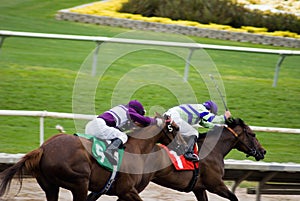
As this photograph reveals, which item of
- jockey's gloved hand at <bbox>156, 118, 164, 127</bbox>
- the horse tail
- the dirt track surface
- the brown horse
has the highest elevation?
jockey's gloved hand at <bbox>156, 118, 164, 127</bbox>

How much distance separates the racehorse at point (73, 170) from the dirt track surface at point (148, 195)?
59.9 inches

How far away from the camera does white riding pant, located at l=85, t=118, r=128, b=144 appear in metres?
7.19

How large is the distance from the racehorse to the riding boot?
0.12m

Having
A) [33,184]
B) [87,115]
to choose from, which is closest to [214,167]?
[87,115]

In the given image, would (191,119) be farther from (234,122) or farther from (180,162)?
(234,122)

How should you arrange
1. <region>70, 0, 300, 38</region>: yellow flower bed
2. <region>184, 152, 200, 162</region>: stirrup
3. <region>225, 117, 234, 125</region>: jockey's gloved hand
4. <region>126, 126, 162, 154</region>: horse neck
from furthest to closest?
1. <region>70, 0, 300, 38</region>: yellow flower bed
2. <region>225, 117, 234, 125</region>: jockey's gloved hand
3. <region>184, 152, 200, 162</region>: stirrup
4. <region>126, 126, 162, 154</region>: horse neck

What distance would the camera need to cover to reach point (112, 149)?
718 centimetres

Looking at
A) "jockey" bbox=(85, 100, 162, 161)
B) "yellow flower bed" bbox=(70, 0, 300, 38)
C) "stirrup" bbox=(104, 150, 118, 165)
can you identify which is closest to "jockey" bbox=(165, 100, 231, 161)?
"jockey" bbox=(85, 100, 162, 161)

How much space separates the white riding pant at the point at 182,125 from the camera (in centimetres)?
802

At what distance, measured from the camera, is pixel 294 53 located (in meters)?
12.3

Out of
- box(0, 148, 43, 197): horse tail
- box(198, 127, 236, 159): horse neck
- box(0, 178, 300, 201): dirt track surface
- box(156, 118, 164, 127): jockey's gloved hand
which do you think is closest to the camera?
box(0, 148, 43, 197): horse tail

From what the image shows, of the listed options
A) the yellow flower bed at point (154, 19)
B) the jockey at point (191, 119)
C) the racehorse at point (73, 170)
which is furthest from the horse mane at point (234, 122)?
the yellow flower bed at point (154, 19)

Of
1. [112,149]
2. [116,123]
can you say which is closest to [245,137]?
[116,123]

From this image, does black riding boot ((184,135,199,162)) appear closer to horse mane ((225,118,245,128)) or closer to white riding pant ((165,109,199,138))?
white riding pant ((165,109,199,138))
